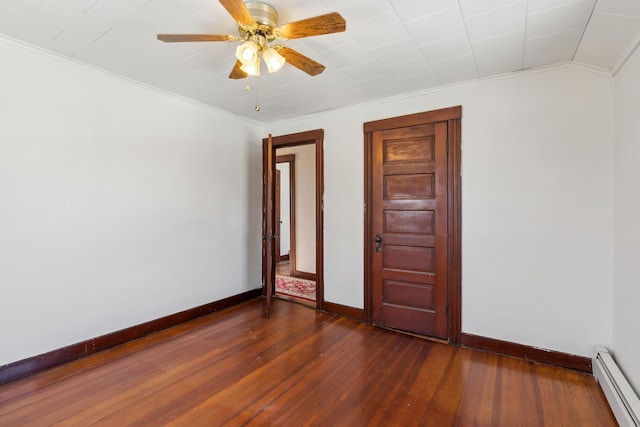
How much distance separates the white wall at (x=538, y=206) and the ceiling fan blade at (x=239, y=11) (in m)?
2.04

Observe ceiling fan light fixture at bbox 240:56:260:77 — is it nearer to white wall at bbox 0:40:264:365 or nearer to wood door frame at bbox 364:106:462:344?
white wall at bbox 0:40:264:365

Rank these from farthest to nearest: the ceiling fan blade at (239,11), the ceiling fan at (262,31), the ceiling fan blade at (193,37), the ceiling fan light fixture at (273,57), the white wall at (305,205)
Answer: the white wall at (305,205)
the ceiling fan light fixture at (273,57)
the ceiling fan blade at (193,37)
the ceiling fan at (262,31)
the ceiling fan blade at (239,11)

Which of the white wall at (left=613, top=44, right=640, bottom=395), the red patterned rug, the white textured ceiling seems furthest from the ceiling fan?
the red patterned rug

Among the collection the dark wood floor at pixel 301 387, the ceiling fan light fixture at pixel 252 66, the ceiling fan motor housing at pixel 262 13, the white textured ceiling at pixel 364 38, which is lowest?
the dark wood floor at pixel 301 387

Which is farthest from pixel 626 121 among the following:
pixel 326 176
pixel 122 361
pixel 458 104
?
pixel 122 361

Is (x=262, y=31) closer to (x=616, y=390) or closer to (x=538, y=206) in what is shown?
(x=538, y=206)

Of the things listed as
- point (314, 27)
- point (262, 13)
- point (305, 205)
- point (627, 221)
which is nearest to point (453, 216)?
point (627, 221)

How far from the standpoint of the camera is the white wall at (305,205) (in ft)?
17.9

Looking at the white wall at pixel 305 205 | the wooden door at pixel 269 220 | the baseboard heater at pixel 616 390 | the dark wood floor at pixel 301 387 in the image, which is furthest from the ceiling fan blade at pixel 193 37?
the white wall at pixel 305 205

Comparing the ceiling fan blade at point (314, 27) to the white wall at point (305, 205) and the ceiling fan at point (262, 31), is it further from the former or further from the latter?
the white wall at point (305, 205)

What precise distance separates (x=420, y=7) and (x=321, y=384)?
103 inches

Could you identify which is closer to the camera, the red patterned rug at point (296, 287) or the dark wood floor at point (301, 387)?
the dark wood floor at point (301, 387)

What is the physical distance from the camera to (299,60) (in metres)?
2.01

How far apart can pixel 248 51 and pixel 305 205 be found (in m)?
3.93
